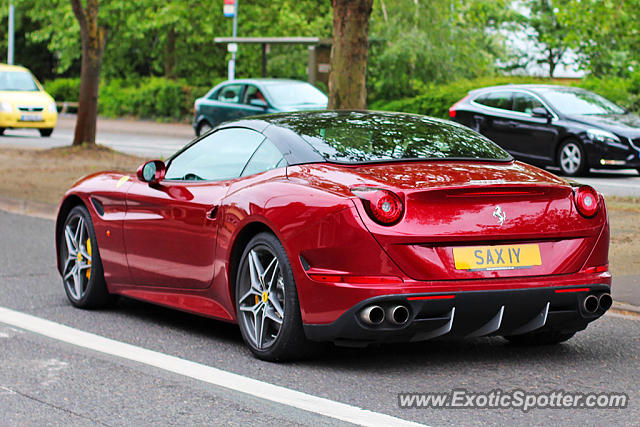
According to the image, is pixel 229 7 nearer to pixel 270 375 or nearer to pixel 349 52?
pixel 349 52

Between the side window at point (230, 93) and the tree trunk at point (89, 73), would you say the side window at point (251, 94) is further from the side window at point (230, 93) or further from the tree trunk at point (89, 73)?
the tree trunk at point (89, 73)

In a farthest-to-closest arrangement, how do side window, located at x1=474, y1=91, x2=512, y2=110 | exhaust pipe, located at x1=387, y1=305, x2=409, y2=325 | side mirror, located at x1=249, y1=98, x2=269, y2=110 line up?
side mirror, located at x1=249, y1=98, x2=269, y2=110 → side window, located at x1=474, y1=91, x2=512, y2=110 → exhaust pipe, located at x1=387, y1=305, x2=409, y2=325

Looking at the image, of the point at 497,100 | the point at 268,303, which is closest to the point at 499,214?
the point at 268,303

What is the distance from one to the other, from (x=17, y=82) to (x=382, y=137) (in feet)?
82.9

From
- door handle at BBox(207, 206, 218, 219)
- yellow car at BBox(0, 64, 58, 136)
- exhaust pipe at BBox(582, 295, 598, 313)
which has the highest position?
door handle at BBox(207, 206, 218, 219)

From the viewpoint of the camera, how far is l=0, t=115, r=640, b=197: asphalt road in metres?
17.3

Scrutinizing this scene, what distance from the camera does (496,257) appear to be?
17.7 ft

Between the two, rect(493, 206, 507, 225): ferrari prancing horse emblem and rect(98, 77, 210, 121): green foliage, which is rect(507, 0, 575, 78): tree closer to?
rect(98, 77, 210, 121): green foliage

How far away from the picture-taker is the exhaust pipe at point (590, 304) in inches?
221

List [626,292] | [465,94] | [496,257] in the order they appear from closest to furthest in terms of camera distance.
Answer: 1. [496,257]
2. [626,292]
3. [465,94]

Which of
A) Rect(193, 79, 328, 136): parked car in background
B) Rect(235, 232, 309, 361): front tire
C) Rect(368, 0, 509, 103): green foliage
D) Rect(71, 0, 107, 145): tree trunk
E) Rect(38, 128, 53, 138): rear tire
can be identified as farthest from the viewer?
Rect(368, 0, 509, 103): green foliage

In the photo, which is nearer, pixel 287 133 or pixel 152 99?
pixel 287 133

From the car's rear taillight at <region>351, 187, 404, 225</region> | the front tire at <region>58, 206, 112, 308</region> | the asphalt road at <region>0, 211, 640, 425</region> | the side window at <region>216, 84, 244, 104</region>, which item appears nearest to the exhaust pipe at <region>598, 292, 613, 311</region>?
the asphalt road at <region>0, 211, 640, 425</region>

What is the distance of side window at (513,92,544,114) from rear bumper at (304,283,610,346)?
46.9ft
